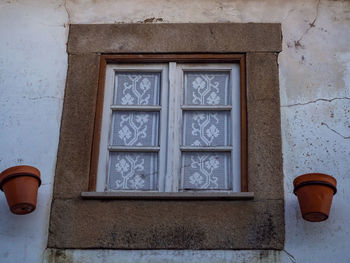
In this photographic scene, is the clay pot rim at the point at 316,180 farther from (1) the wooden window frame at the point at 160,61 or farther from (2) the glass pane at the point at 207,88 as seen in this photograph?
(2) the glass pane at the point at 207,88

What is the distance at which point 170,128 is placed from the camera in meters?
5.35

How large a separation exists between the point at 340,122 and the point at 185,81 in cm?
122

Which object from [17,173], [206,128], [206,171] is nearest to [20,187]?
[17,173]

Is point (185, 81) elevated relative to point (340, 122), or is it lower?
elevated

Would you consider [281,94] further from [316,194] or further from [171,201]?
[171,201]

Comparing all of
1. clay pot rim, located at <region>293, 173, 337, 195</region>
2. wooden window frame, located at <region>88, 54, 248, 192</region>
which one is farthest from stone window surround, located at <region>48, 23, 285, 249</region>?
clay pot rim, located at <region>293, 173, 337, 195</region>

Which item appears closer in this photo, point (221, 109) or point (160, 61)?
point (221, 109)

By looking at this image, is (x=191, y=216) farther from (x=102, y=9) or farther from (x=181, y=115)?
(x=102, y=9)

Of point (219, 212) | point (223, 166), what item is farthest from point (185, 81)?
point (219, 212)

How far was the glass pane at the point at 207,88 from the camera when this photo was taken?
5.51 meters

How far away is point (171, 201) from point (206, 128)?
74 centimetres

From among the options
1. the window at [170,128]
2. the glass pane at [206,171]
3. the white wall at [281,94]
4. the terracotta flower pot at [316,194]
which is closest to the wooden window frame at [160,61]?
the window at [170,128]

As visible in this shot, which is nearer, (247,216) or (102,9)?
(247,216)

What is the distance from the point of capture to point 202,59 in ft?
18.3
